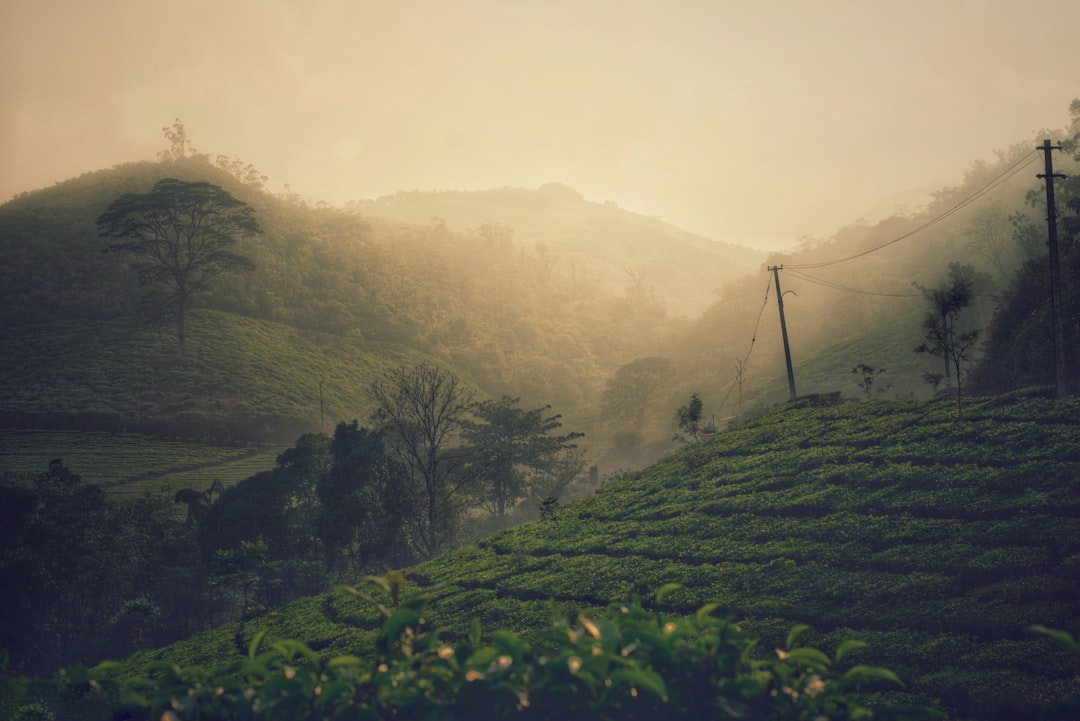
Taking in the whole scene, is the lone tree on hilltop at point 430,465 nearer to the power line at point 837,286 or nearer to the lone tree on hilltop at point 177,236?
the lone tree on hilltop at point 177,236

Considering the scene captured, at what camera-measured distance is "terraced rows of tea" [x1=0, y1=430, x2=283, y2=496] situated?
159 feet

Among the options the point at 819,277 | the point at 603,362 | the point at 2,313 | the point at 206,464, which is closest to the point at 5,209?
the point at 2,313

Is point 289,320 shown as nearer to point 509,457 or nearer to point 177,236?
point 177,236

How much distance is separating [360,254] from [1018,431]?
294ft

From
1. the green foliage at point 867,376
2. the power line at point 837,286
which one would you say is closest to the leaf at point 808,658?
the green foliage at point 867,376

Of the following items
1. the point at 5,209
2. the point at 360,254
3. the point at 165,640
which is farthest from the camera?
the point at 360,254

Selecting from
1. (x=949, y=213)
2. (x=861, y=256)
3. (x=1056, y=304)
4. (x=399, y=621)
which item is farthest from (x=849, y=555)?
(x=949, y=213)

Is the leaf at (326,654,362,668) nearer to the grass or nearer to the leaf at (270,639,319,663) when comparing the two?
the leaf at (270,639,319,663)

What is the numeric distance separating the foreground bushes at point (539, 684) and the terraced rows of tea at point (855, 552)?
1217 centimetres

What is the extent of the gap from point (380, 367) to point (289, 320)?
11.5 metres

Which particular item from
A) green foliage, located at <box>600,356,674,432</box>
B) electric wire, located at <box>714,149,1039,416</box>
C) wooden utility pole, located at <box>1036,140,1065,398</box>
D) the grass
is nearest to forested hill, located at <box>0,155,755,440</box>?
the grass

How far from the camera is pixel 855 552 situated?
18.5 m

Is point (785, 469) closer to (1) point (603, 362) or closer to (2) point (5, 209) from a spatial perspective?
(1) point (603, 362)

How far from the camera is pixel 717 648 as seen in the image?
2.79 meters
